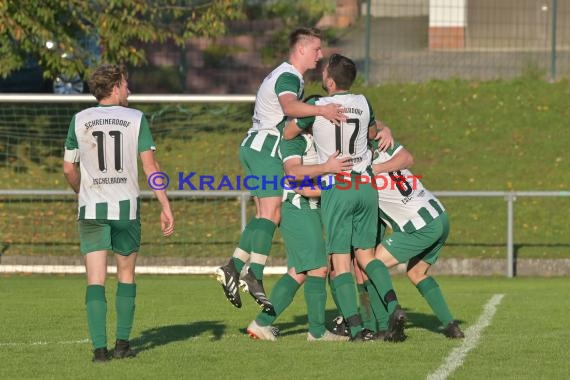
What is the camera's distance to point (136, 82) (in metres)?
24.7

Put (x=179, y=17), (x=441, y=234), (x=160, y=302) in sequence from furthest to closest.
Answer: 1. (x=179, y=17)
2. (x=160, y=302)
3. (x=441, y=234)

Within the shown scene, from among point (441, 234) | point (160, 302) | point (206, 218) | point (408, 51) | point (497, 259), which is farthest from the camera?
point (408, 51)

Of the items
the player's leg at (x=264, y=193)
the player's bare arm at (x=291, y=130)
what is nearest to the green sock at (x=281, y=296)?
the player's leg at (x=264, y=193)

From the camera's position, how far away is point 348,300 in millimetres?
9984

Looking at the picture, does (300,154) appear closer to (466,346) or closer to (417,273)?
(417,273)

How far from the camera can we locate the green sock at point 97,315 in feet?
29.3

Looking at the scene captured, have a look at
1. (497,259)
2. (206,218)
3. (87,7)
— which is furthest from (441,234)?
(87,7)

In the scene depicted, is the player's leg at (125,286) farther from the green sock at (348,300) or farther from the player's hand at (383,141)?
the player's hand at (383,141)

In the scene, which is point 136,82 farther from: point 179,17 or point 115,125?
point 115,125

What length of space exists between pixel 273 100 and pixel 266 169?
543mm

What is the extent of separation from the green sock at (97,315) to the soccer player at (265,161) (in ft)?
4.72

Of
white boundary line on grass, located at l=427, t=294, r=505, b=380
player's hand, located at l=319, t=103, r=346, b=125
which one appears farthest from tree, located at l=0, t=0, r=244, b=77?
player's hand, located at l=319, t=103, r=346, b=125

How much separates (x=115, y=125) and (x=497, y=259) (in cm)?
951

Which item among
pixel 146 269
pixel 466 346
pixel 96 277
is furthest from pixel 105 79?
pixel 146 269
